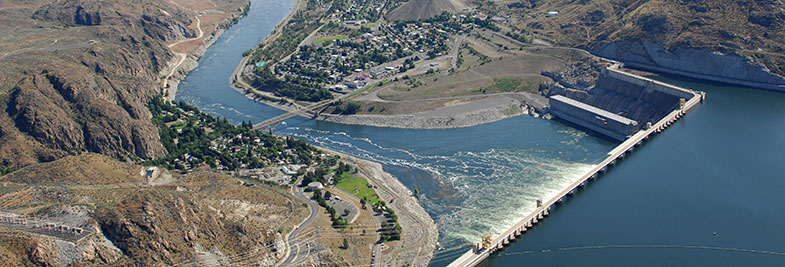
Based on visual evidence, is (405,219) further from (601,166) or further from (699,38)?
(699,38)

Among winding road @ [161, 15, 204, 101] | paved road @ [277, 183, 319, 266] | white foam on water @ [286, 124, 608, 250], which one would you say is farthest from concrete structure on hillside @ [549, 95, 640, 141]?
winding road @ [161, 15, 204, 101]

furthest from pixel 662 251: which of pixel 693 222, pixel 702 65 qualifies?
pixel 702 65

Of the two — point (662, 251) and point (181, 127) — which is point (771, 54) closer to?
point (662, 251)

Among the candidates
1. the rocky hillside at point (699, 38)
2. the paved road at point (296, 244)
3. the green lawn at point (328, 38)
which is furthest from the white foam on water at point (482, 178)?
the green lawn at point (328, 38)

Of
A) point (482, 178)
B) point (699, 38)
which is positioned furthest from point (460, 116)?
point (699, 38)

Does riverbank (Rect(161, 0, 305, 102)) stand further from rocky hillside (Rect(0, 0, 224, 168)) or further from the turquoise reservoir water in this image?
the turquoise reservoir water
